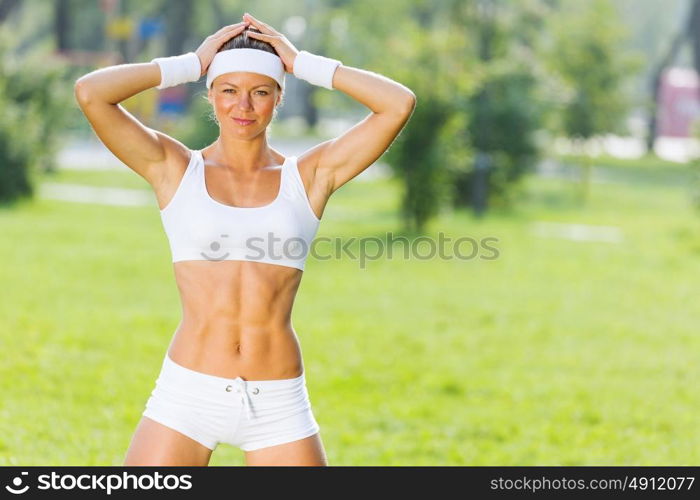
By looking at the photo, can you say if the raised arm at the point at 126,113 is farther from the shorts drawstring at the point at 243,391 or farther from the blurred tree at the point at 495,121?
the blurred tree at the point at 495,121

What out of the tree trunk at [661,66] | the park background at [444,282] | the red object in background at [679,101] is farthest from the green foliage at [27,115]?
the red object in background at [679,101]

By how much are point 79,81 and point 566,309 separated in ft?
34.4

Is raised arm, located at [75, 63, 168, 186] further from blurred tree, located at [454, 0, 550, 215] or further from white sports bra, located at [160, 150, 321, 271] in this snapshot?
blurred tree, located at [454, 0, 550, 215]

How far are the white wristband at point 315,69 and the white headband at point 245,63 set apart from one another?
0.27 feet

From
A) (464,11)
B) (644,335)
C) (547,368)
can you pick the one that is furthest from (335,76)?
(464,11)

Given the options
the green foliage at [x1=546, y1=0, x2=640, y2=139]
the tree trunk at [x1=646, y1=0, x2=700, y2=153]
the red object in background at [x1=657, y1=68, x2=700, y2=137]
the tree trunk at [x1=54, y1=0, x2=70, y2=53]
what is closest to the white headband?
the green foliage at [x1=546, y1=0, x2=640, y2=139]

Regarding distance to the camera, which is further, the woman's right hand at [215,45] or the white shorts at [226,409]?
the woman's right hand at [215,45]

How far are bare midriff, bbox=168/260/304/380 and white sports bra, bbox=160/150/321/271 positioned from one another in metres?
0.04

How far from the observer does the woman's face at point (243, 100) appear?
3805 millimetres

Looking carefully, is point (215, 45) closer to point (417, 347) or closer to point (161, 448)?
point (161, 448)

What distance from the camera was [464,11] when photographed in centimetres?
2488
